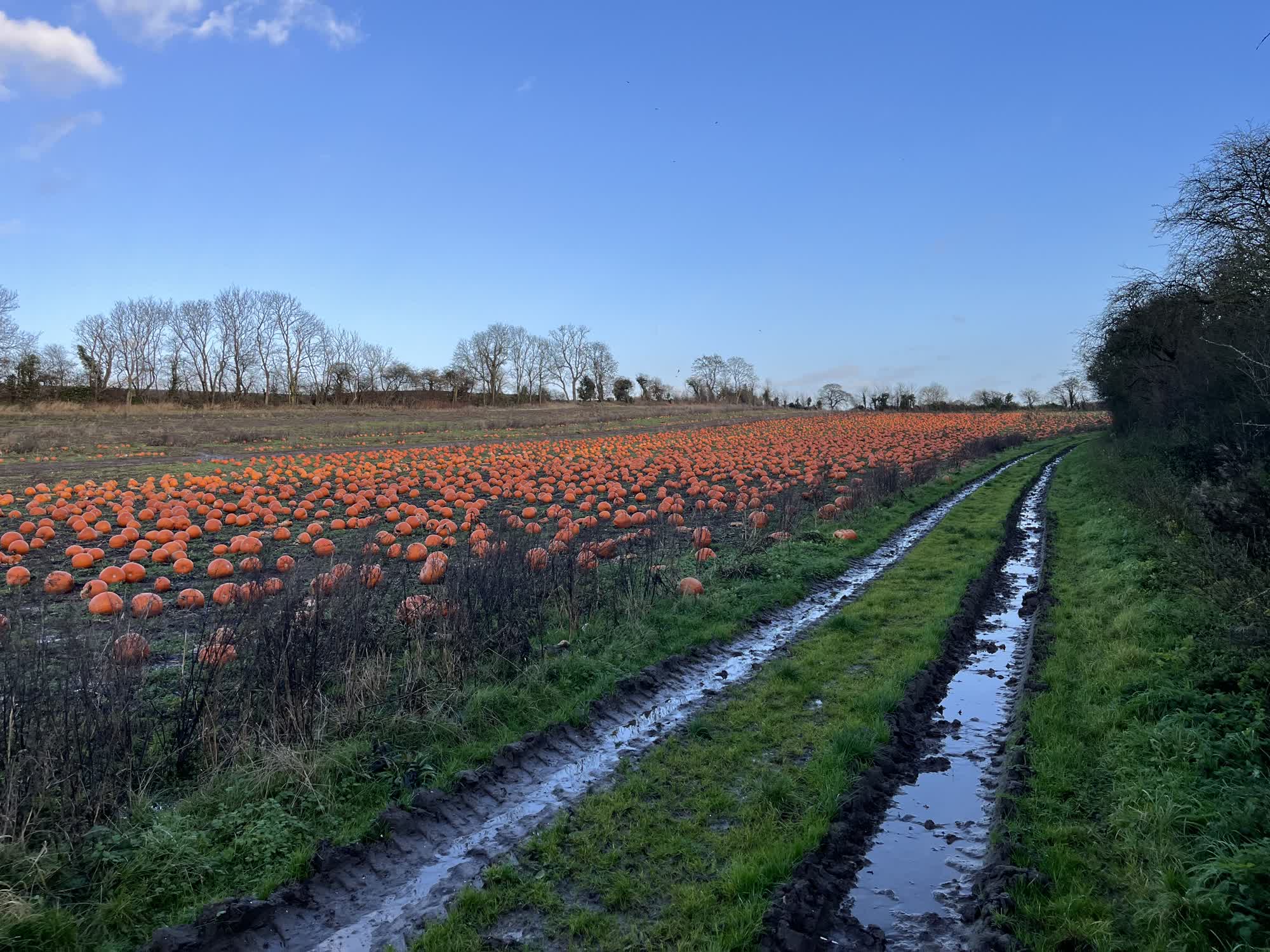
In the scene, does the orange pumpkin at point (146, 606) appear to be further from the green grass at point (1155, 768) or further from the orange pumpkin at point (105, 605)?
the green grass at point (1155, 768)

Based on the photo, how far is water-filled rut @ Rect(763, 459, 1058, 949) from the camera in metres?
4.32

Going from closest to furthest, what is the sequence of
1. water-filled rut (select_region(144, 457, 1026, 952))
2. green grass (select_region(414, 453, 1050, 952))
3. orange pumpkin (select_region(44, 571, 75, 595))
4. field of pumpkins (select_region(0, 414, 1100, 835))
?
water-filled rut (select_region(144, 457, 1026, 952)), green grass (select_region(414, 453, 1050, 952)), field of pumpkins (select_region(0, 414, 1100, 835)), orange pumpkin (select_region(44, 571, 75, 595))

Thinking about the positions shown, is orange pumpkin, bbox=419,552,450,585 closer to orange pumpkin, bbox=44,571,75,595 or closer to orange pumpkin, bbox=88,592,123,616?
orange pumpkin, bbox=88,592,123,616

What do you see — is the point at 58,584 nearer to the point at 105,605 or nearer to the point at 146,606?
the point at 105,605

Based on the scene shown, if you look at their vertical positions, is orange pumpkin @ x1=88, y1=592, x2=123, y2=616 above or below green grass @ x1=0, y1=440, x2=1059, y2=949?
above

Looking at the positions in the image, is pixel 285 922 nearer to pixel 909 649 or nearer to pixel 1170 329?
Answer: pixel 909 649

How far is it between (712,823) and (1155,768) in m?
3.44

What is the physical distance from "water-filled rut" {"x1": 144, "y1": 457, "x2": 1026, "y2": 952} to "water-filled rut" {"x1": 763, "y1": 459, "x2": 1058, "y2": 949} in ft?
6.34

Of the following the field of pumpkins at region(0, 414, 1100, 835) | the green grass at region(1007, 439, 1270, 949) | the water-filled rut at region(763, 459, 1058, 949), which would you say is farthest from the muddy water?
the field of pumpkins at region(0, 414, 1100, 835)

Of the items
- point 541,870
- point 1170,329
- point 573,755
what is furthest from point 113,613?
point 1170,329

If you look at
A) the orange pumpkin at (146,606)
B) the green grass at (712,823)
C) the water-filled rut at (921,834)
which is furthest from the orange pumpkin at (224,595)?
the water-filled rut at (921,834)

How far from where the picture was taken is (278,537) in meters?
14.9

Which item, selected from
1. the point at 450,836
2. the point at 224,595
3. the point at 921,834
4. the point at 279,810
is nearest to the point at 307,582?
the point at 224,595

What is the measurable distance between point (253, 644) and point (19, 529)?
12.4 m
